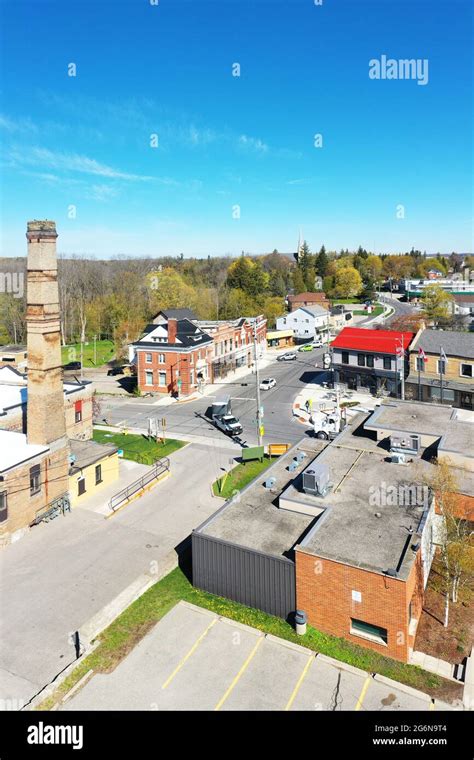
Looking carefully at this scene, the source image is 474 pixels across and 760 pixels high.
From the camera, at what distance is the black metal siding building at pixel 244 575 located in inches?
674

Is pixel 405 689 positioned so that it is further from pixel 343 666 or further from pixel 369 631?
pixel 369 631

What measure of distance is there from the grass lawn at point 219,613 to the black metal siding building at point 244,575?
31 cm

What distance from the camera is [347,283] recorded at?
5330 inches

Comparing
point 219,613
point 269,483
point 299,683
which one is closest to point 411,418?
point 269,483

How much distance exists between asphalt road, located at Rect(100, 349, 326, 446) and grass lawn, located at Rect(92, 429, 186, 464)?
2433mm

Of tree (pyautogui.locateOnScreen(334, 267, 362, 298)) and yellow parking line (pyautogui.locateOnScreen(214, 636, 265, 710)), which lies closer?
yellow parking line (pyautogui.locateOnScreen(214, 636, 265, 710))

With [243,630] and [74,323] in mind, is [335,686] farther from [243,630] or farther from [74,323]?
[74,323]

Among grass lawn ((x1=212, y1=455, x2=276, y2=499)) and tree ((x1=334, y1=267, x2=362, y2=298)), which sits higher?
tree ((x1=334, y1=267, x2=362, y2=298))

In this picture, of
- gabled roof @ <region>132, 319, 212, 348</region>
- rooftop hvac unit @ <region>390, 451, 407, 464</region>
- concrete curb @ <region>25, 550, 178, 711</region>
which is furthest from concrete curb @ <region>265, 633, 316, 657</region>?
gabled roof @ <region>132, 319, 212, 348</region>

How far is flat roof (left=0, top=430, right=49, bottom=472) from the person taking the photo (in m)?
22.3

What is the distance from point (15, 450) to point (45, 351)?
5.03 meters

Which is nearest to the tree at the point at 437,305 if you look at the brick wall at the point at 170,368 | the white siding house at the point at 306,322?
the white siding house at the point at 306,322

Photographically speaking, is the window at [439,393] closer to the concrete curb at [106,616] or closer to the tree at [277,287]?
the concrete curb at [106,616]

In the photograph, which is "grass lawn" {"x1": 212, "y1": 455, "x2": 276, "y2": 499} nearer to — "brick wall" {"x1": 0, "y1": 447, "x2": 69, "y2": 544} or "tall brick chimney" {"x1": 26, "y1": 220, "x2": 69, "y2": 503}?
"brick wall" {"x1": 0, "y1": 447, "x2": 69, "y2": 544}
